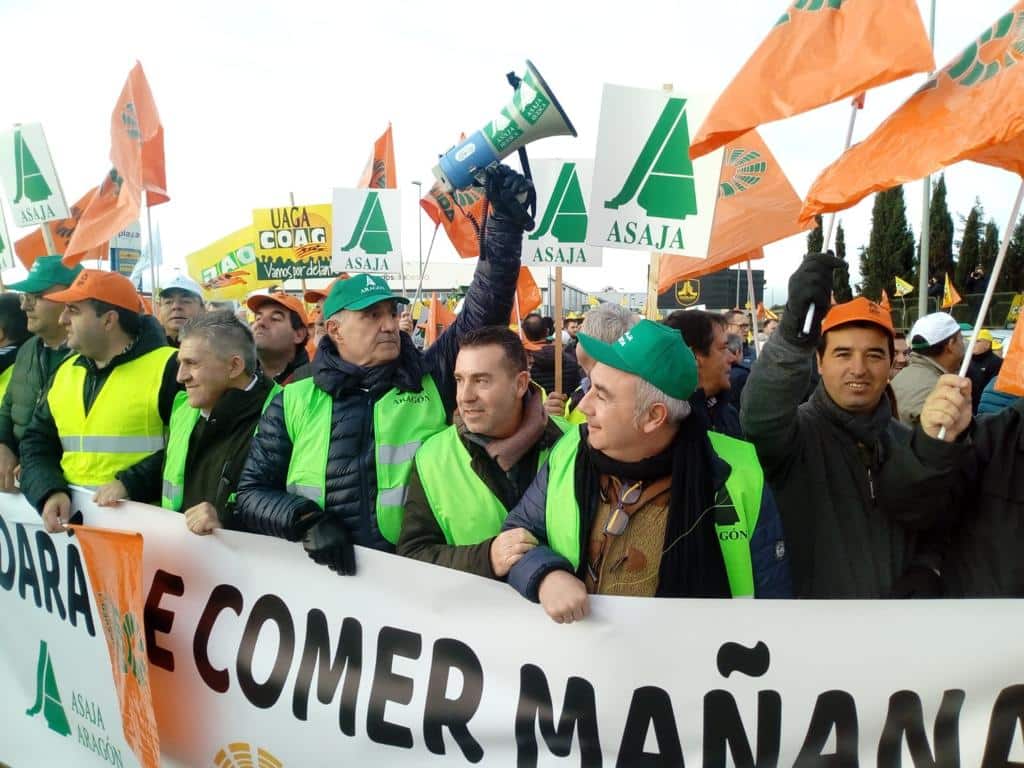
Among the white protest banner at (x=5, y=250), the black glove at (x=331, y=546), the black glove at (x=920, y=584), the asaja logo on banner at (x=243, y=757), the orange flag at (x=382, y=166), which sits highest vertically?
the orange flag at (x=382, y=166)

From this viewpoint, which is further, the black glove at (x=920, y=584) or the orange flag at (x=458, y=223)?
the orange flag at (x=458, y=223)

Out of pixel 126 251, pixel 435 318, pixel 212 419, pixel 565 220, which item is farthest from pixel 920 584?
pixel 126 251

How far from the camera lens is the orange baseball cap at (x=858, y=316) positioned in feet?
8.19

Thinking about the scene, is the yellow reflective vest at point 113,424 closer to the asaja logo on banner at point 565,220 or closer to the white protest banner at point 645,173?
the white protest banner at point 645,173

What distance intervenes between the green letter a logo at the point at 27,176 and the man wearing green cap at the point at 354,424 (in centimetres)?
435

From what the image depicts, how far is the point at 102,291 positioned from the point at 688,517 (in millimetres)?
2623

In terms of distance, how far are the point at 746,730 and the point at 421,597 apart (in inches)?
35.0

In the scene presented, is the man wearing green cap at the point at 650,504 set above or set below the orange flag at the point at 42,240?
below

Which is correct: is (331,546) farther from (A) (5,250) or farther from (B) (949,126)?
(A) (5,250)

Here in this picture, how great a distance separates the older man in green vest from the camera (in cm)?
237

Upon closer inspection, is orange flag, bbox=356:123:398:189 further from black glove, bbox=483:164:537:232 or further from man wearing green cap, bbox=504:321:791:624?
man wearing green cap, bbox=504:321:791:624

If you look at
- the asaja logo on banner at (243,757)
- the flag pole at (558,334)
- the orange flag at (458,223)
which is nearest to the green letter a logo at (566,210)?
Answer: the flag pole at (558,334)

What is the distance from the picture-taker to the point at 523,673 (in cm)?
211

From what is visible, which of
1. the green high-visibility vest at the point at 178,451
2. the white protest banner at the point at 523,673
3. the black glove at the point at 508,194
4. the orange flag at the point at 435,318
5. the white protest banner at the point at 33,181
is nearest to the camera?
the white protest banner at the point at 523,673
